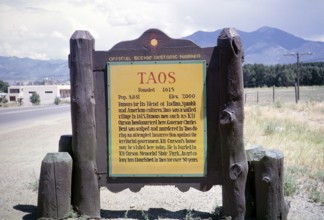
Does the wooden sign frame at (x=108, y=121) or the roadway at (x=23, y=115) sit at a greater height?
the wooden sign frame at (x=108, y=121)

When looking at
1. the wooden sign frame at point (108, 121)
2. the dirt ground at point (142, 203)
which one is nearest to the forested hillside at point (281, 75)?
the dirt ground at point (142, 203)

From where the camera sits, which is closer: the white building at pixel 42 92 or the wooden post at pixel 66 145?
the wooden post at pixel 66 145

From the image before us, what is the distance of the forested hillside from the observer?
113 meters

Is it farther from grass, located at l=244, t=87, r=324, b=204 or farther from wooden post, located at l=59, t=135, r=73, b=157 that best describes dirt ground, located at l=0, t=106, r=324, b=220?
wooden post, located at l=59, t=135, r=73, b=157

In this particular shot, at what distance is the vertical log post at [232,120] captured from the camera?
15.3 ft

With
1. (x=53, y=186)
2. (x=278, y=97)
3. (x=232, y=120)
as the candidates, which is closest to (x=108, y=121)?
(x=53, y=186)

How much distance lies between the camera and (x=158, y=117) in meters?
4.94

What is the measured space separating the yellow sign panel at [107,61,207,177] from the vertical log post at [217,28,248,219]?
0.27 meters

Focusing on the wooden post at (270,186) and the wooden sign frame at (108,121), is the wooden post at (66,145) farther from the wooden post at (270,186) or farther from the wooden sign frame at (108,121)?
the wooden post at (270,186)

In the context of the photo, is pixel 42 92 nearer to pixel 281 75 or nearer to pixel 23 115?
pixel 281 75

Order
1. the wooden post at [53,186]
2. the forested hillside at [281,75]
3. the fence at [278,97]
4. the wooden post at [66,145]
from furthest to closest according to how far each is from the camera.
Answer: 1. the forested hillside at [281,75]
2. the fence at [278,97]
3. the wooden post at [66,145]
4. the wooden post at [53,186]

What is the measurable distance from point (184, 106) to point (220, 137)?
555 mm

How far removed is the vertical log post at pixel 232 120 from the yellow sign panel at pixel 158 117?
27 cm

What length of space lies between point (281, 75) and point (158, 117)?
4703 inches
